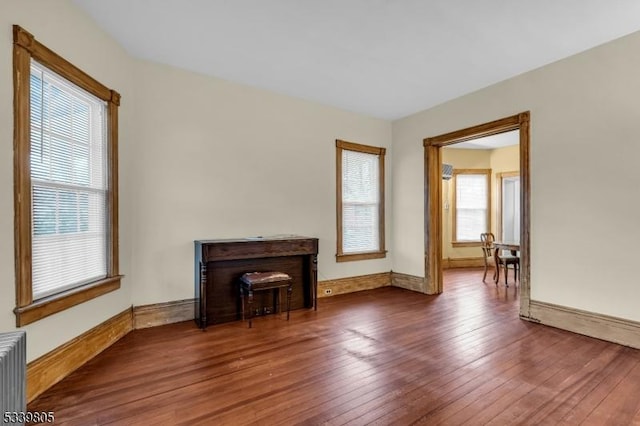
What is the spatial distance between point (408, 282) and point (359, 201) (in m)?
1.59

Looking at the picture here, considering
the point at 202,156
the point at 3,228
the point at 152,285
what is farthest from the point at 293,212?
the point at 3,228

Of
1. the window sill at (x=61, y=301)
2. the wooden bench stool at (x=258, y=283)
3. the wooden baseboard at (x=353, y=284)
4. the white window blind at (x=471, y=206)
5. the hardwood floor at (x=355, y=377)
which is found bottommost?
the hardwood floor at (x=355, y=377)

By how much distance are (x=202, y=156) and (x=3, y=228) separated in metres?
2.02

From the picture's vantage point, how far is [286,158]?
439cm

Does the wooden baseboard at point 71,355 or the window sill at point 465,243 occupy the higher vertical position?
the window sill at point 465,243

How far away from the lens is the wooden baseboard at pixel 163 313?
132 inches

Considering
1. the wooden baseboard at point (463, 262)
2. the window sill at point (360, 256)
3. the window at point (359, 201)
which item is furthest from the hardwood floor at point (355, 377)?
the wooden baseboard at point (463, 262)

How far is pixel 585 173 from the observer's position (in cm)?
323

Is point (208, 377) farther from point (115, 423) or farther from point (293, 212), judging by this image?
point (293, 212)

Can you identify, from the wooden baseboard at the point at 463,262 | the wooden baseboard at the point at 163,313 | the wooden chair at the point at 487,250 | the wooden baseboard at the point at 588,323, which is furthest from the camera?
the wooden baseboard at the point at 463,262

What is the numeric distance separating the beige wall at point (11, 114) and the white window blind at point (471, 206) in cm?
700

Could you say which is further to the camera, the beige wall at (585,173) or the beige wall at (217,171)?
the beige wall at (217,171)

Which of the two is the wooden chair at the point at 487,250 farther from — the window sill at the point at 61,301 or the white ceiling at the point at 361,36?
the window sill at the point at 61,301

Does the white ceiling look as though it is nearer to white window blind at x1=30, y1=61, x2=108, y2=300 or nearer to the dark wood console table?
white window blind at x1=30, y1=61, x2=108, y2=300
